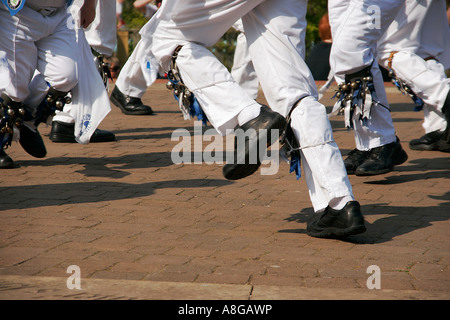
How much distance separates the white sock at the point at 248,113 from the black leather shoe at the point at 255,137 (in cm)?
2

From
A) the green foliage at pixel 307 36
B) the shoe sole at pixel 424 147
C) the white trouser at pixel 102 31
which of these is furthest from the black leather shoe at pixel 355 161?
the green foliage at pixel 307 36

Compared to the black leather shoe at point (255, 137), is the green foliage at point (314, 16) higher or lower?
lower

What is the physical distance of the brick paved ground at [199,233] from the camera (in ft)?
9.64

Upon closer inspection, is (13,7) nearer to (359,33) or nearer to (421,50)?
(359,33)

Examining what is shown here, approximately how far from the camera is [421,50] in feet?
20.1

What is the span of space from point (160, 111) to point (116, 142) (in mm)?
2073

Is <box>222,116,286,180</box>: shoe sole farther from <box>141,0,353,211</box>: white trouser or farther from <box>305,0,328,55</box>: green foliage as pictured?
<box>305,0,328,55</box>: green foliage

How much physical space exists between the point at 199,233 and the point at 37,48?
96.3 inches

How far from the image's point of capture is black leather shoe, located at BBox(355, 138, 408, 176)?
5164mm

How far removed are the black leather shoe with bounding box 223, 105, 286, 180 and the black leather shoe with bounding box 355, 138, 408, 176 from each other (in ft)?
6.27

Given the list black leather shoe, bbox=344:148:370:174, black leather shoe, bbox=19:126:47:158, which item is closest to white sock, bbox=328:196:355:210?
black leather shoe, bbox=344:148:370:174

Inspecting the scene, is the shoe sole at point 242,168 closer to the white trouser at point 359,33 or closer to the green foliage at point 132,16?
the white trouser at point 359,33

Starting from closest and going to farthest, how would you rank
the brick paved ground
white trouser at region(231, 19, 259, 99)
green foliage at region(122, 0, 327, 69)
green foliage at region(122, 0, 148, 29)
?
the brick paved ground, white trouser at region(231, 19, 259, 99), green foliage at region(122, 0, 327, 69), green foliage at region(122, 0, 148, 29)
